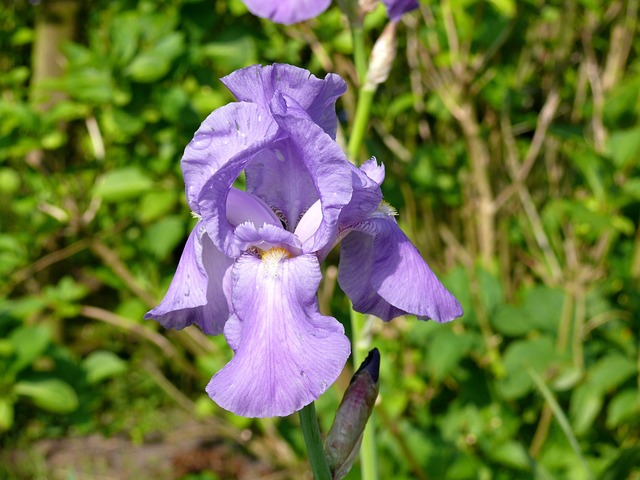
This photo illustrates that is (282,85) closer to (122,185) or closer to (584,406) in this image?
(122,185)

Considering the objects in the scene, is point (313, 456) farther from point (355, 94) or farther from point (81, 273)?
point (81, 273)

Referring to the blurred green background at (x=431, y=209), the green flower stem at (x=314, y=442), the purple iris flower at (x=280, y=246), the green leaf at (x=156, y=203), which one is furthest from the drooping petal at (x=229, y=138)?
the green leaf at (x=156, y=203)

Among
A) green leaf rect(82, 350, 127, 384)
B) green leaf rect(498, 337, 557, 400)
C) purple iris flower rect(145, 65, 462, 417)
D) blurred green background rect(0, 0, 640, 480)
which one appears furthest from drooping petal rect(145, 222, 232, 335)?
green leaf rect(82, 350, 127, 384)

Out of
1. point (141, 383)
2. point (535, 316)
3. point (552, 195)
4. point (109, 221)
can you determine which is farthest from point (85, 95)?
point (141, 383)

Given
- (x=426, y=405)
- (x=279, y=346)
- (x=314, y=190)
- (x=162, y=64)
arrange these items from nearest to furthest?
(x=279, y=346) < (x=314, y=190) < (x=162, y=64) < (x=426, y=405)

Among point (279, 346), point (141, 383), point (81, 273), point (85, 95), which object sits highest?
point (279, 346)

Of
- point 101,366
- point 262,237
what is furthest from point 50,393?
point 262,237

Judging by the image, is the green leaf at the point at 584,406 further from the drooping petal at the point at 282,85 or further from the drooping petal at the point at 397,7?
the drooping petal at the point at 282,85
